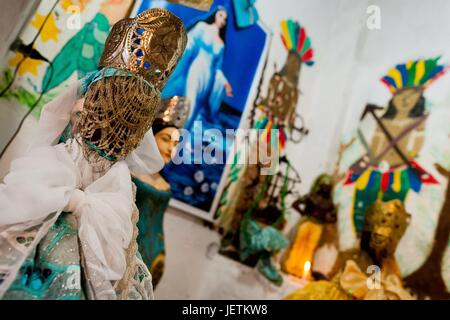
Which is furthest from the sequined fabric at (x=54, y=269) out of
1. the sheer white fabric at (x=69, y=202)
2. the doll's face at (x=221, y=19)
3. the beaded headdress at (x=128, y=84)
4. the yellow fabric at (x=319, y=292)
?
the yellow fabric at (x=319, y=292)

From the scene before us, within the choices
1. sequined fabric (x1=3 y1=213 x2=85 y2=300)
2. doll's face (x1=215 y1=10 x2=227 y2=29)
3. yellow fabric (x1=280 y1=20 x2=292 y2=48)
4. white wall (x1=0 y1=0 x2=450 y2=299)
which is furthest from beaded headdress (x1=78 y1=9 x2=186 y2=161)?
yellow fabric (x1=280 y1=20 x2=292 y2=48)

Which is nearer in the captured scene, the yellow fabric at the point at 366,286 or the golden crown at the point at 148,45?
the golden crown at the point at 148,45

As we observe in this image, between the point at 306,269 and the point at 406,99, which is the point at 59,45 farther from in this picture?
the point at 406,99

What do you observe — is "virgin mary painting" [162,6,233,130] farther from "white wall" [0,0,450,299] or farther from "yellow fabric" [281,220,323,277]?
"yellow fabric" [281,220,323,277]

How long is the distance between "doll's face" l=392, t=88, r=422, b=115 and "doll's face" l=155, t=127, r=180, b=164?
164cm

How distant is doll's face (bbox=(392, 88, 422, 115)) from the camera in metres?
2.54

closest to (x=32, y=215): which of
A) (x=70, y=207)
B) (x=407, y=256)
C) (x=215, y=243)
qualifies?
(x=70, y=207)

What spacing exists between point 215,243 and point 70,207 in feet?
5.10

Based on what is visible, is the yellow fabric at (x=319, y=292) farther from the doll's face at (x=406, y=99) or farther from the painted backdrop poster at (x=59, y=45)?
the painted backdrop poster at (x=59, y=45)

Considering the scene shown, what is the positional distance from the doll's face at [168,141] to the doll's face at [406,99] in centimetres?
164

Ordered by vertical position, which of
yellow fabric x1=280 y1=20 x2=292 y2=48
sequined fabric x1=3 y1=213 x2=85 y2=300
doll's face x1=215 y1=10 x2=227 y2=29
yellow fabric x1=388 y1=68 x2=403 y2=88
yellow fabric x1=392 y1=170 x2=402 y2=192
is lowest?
sequined fabric x1=3 y1=213 x2=85 y2=300

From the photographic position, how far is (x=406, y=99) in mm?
2590

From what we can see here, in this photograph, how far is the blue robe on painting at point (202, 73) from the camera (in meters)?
1.93

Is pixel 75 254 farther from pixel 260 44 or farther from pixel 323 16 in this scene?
pixel 323 16
